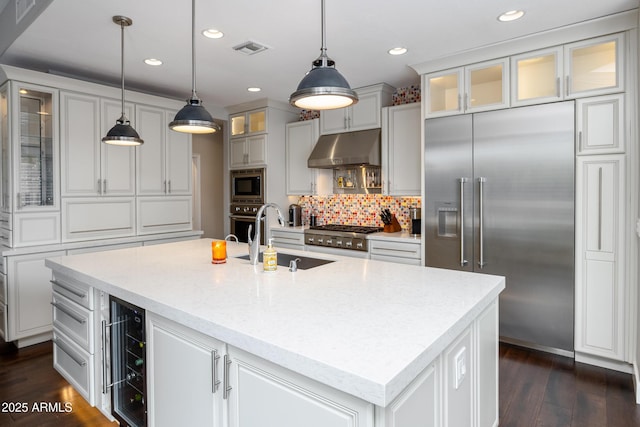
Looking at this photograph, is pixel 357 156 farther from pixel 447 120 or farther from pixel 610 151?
pixel 610 151

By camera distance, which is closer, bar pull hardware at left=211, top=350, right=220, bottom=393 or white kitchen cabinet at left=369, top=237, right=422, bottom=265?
bar pull hardware at left=211, top=350, right=220, bottom=393

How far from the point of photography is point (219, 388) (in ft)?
4.58

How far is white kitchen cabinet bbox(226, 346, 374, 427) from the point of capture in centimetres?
103

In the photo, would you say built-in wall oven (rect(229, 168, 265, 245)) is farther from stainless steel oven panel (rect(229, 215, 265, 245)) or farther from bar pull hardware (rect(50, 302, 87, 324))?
bar pull hardware (rect(50, 302, 87, 324))

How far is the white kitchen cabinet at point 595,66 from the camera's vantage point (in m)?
2.71

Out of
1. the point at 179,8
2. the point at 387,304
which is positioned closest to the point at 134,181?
the point at 179,8

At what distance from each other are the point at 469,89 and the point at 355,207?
202 cm

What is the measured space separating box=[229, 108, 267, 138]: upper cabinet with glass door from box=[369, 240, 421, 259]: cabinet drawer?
6.99 ft

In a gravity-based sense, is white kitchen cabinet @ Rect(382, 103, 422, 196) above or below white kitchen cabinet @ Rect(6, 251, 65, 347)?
above

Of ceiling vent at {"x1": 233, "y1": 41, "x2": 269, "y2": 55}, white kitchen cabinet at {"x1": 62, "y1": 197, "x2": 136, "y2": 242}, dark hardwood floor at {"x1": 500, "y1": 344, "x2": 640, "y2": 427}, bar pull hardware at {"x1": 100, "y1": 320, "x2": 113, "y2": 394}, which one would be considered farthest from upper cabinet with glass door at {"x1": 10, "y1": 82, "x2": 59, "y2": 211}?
dark hardwood floor at {"x1": 500, "y1": 344, "x2": 640, "y2": 427}

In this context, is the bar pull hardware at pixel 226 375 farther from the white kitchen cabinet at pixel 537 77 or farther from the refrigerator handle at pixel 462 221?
the white kitchen cabinet at pixel 537 77

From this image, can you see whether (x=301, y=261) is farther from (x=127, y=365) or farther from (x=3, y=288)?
(x=3, y=288)

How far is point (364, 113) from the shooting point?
4332 mm

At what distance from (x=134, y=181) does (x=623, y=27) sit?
4.48 m
